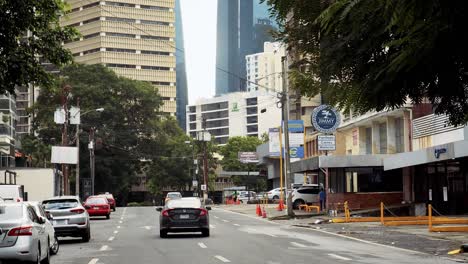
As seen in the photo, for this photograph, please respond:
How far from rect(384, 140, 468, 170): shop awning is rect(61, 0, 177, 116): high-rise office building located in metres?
73.5

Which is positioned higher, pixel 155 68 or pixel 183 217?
pixel 155 68

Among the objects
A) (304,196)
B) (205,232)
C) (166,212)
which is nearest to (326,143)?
(304,196)

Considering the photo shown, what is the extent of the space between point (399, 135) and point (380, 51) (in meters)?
43.0

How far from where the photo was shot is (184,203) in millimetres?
26203

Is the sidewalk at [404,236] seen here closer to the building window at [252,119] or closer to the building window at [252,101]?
the building window at [252,101]

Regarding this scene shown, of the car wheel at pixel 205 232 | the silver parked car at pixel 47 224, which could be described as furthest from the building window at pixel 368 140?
the silver parked car at pixel 47 224

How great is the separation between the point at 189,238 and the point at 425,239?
8.34 m

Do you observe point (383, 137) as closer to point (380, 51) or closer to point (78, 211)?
point (78, 211)

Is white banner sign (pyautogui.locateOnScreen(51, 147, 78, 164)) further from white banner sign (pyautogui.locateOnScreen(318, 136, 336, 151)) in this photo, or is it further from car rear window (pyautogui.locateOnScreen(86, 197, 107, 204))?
white banner sign (pyautogui.locateOnScreen(318, 136, 336, 151))

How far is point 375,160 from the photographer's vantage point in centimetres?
4472

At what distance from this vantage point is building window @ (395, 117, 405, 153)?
45969mm

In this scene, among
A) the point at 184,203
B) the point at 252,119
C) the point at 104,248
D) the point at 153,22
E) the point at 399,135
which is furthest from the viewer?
the point at 252,119

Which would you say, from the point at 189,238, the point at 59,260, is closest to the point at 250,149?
the point at 189,238

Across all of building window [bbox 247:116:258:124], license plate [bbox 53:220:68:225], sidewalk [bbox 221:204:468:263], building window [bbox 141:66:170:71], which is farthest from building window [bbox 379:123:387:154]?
building window [bbox 247:116:258:124]
